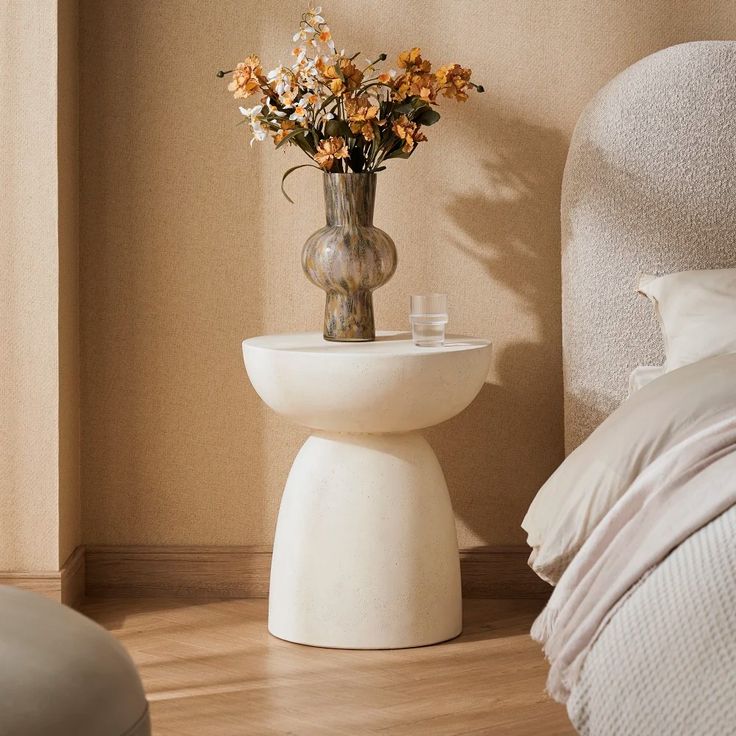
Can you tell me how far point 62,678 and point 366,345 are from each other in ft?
4.42

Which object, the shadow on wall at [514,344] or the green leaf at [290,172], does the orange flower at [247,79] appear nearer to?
the green leaf at [290,172]

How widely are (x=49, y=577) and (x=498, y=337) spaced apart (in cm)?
122

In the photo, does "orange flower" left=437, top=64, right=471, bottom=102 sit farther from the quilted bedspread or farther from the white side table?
the quilted bedspread

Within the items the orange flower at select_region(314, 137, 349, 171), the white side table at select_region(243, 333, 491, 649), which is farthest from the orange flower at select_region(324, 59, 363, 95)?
the white side table at select_region(243, 333, 491, 649)

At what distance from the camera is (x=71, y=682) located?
1144mm

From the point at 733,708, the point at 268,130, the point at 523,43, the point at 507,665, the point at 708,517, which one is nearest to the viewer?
the point at 733,708

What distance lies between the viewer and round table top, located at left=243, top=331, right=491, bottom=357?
7.48 ft

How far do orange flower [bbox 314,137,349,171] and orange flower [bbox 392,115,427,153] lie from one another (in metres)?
0.12

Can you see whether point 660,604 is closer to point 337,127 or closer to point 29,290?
point 337,127

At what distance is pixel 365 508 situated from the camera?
235 centimetres

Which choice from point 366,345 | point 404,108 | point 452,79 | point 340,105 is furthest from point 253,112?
point 366,345

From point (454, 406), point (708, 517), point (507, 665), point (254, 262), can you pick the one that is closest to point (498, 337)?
point (454, 406)

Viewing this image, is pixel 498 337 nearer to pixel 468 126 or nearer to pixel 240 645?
pixel 468 126

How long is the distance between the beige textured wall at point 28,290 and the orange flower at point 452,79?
876mm
